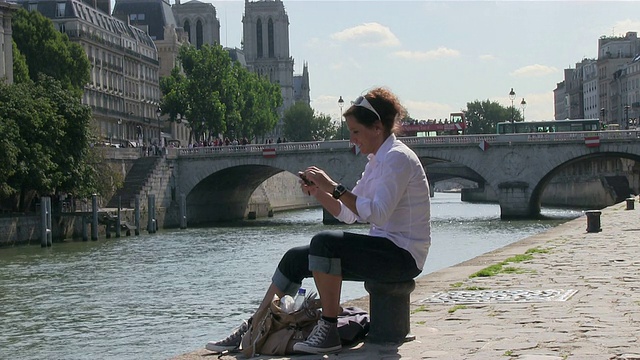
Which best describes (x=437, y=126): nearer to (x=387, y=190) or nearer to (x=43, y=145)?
(x=43, y=145)

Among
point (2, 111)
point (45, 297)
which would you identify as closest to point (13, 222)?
point (2, 111)

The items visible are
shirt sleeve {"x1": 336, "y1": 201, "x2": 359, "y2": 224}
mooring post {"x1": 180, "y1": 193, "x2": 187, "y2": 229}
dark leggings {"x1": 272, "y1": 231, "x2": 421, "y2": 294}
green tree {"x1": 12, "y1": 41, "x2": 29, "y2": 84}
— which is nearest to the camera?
dark leggings {"x1": 272, "y1": 231, "x2": 421, "y2": 294}

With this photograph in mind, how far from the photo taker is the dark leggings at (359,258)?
9.10 meters

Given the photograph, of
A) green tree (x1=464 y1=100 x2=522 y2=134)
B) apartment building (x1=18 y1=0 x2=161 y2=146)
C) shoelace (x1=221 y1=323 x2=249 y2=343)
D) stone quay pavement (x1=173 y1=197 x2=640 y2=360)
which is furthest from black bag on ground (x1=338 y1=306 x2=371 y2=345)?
green tree (x1=464 y1=100 x2=522 y2=134)

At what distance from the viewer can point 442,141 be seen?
2731 inches

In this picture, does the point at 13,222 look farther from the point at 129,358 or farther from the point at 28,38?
the point at 129,358

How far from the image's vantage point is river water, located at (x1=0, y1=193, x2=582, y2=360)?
18750 millimetres

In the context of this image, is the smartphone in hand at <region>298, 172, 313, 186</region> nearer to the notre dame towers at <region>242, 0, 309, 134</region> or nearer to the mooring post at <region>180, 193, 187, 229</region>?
the mooring post at <region>180, 193, 187, 229</region>

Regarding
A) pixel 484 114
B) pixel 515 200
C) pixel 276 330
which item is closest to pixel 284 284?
pixel 276 330

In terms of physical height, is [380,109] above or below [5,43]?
below

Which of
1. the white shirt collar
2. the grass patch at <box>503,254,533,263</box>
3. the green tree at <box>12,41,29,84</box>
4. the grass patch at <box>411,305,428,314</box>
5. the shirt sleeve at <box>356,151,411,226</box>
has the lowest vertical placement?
the grass patch at <box>503,254,533,263</box>

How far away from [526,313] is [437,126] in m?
75.0

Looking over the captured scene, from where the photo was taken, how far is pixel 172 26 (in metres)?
118

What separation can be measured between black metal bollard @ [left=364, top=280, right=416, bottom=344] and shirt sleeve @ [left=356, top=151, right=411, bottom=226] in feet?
1.59
